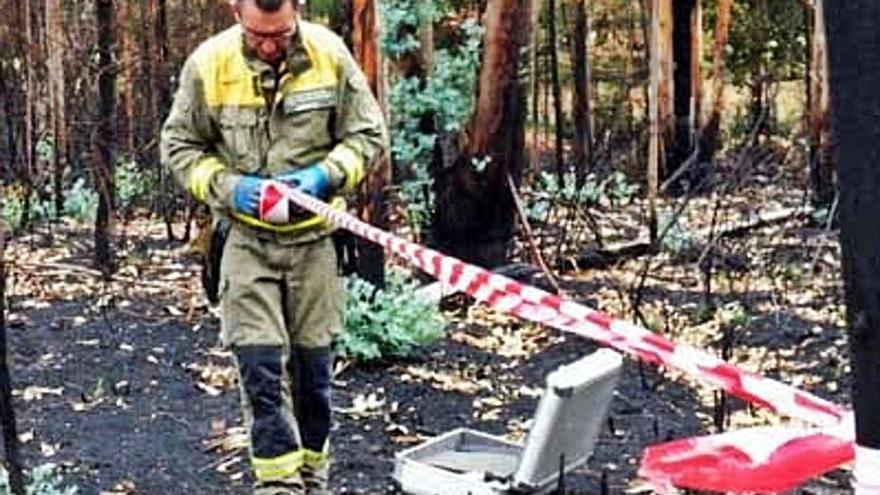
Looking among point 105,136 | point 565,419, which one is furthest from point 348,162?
point 105,136

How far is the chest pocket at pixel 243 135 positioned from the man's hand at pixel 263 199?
0.36ft

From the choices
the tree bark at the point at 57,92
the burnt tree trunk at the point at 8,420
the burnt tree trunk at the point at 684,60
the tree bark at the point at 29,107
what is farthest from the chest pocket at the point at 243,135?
the burnt tree trunk at the point at 684,60

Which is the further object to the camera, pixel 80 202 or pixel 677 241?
pixel 80 202

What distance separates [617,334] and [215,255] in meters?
2.08

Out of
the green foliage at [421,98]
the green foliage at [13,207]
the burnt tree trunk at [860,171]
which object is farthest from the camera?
the green foliage at [13,207]

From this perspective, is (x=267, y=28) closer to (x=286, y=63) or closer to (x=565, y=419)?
(x=286, y=63)

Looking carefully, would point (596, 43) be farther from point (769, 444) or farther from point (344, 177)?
point (769, 444)

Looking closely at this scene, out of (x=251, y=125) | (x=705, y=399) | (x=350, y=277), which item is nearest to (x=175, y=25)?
(x=350, y=277)

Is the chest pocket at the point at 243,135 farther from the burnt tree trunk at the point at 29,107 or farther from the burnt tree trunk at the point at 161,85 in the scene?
the burnt tree trunk at the point at 29,107

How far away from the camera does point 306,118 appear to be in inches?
196

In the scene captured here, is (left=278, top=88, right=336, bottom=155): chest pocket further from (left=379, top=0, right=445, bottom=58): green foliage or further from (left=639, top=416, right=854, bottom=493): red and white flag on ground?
(left=379, top=0, right=445, bottom=58): green foliage

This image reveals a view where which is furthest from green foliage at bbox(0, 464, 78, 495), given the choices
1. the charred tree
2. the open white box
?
the charred tree

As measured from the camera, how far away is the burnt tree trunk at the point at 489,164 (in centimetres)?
972

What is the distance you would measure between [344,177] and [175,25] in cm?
1434
